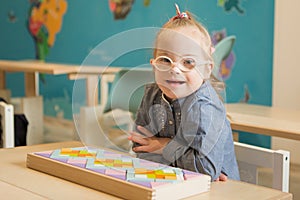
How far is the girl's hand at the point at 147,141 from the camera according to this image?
1255 mm

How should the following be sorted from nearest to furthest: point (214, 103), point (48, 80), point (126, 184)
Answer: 1. point (126, 184)
2. point (214, 103)
3. point (48, 80)

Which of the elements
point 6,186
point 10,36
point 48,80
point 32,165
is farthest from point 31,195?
point 10,36

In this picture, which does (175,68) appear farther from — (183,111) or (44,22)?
(44,22)

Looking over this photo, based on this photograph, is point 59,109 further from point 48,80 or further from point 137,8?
point 137,8

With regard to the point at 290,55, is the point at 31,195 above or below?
below

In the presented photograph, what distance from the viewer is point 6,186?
1.18 meters

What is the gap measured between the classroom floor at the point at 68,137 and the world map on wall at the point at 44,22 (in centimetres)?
74

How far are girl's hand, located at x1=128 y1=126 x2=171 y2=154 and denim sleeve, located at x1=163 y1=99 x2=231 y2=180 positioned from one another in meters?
0.02

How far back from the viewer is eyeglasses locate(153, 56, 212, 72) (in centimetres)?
113

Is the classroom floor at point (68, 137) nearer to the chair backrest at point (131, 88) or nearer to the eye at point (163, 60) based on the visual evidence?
the chair backrest at point (131, 88)

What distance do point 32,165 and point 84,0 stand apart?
3905 mm

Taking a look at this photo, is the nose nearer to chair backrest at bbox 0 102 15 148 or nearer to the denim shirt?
the denim shirt

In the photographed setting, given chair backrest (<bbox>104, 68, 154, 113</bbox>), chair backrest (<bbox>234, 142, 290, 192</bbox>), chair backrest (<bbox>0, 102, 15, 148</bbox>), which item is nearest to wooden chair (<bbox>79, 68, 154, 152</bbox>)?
chair backrest (<bbox>104, 68, 154, 113</bbox>)

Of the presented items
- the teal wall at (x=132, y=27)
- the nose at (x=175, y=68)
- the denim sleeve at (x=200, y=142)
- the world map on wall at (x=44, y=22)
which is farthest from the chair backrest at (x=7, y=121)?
the world map on wall at (x=44, y=22)
